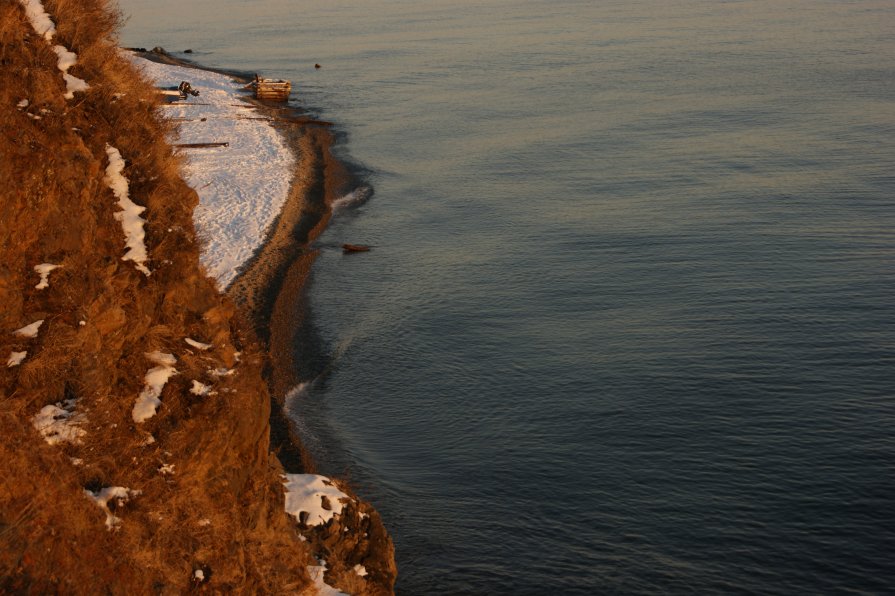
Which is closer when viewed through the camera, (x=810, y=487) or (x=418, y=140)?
(x=810, y=487)

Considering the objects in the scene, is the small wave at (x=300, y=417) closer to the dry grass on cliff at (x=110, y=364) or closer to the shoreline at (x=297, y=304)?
the shoreline at (x=297, y=304)

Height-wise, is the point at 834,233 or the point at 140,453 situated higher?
the point at 140,453

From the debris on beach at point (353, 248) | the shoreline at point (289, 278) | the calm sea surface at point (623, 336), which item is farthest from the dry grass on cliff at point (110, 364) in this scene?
the debris on beach at point (353, 248)

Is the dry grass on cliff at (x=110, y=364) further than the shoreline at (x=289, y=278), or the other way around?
the shoreline at (x=289, y=278)

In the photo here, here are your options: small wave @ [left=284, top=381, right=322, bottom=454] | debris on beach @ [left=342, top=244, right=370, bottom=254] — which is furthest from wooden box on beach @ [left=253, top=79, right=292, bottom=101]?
small wave @ [left=284, top=381, right=322, bottom=454]

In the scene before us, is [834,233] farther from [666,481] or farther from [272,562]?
[272,562]

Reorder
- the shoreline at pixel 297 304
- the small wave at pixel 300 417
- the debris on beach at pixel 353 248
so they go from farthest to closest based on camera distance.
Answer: the debris on beach at pixel 353 248, the small wave at pixel 300 417, the shoreline at pixel 297 304

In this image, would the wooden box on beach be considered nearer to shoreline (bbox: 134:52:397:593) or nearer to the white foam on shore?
the white foam on shore

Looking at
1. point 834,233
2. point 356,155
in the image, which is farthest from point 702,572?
point 356,155
